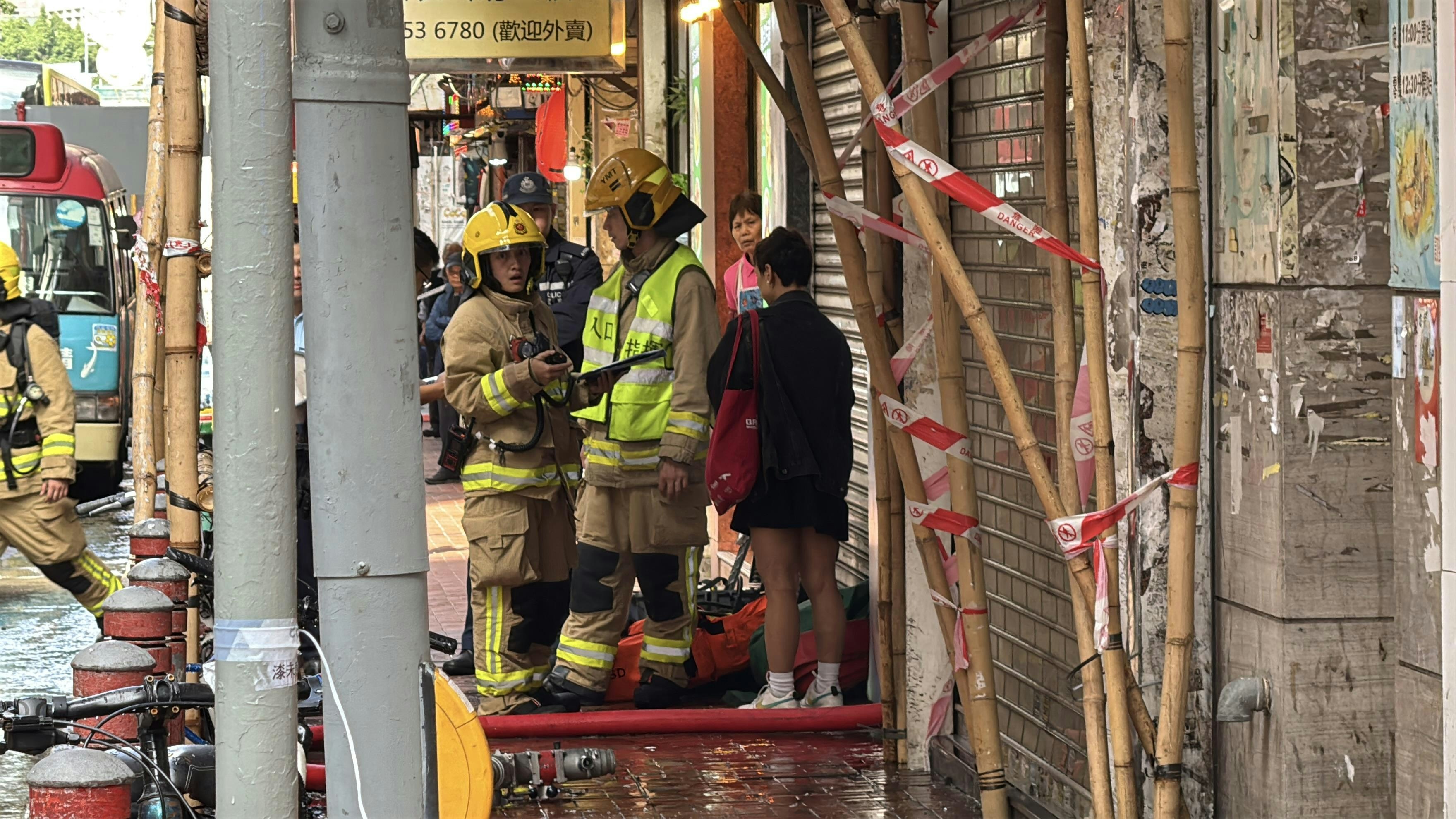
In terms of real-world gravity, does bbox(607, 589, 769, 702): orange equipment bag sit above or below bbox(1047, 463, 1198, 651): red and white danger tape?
below

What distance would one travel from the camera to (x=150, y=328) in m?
7.37

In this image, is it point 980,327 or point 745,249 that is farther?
point 745,249

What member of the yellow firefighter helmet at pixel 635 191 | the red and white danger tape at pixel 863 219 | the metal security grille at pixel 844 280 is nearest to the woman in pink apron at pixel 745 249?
the metal security grille at pixel 844 280

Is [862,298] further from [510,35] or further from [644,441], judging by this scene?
[510,35]

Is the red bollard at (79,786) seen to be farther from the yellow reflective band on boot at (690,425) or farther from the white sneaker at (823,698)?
the white sneaker at (823,698)

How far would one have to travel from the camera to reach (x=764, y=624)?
7.79 meters

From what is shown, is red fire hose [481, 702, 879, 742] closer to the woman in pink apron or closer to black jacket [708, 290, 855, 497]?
black jacket [708, 290, 855, 497]

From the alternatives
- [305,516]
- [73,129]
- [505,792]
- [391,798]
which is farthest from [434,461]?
[391,798]

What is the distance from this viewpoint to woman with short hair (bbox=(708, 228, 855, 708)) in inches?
280

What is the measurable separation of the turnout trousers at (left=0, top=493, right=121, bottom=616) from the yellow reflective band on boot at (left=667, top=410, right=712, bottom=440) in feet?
11.0

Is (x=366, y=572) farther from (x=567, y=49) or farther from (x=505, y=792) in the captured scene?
(x=567, y=49)

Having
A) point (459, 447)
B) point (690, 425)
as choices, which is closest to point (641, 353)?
point (690, 425)

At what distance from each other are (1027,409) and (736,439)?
4.91 feet

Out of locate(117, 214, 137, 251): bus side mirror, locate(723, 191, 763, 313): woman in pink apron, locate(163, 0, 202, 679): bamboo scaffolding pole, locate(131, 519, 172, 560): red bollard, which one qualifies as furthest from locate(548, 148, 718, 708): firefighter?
locate(117, 214, 137, 251): bus side mirror
